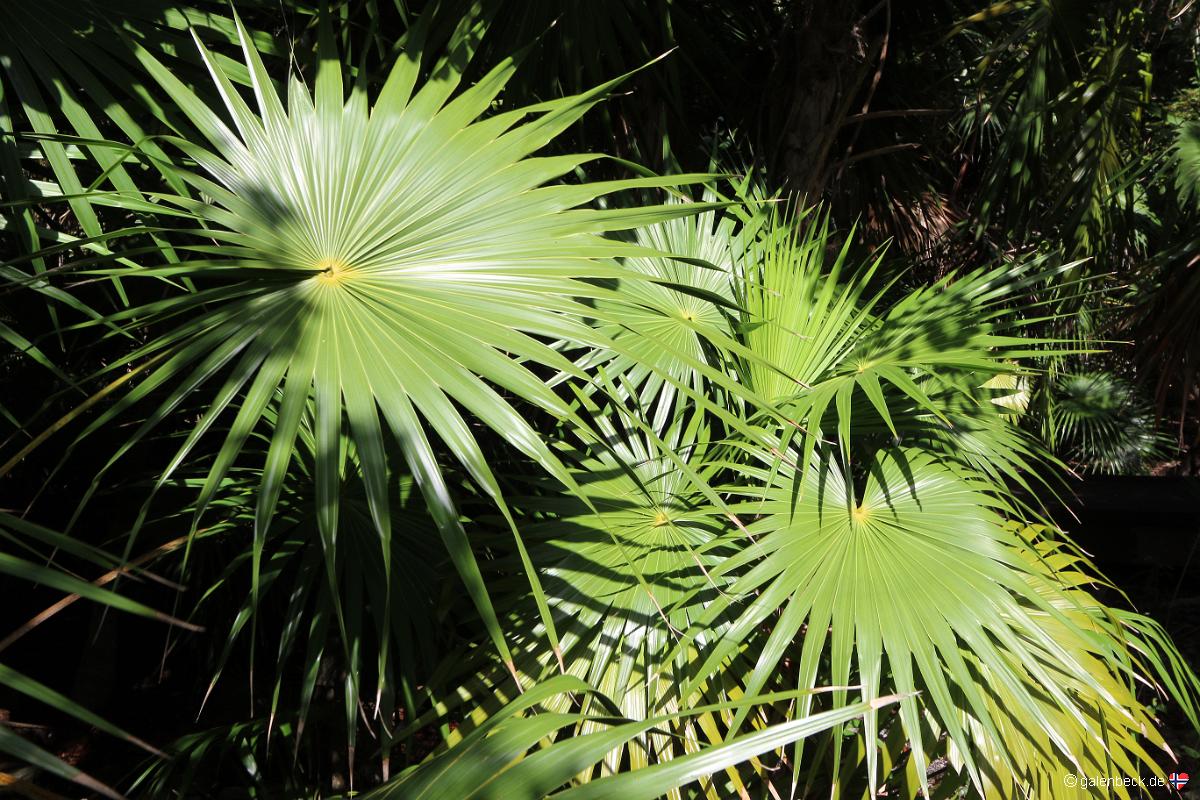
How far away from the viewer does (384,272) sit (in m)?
1.28

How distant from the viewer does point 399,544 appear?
1.78 m

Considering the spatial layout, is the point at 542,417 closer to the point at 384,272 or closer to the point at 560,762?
the point at 384,272

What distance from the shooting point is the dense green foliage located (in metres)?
1.07

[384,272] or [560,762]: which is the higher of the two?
[384,272]

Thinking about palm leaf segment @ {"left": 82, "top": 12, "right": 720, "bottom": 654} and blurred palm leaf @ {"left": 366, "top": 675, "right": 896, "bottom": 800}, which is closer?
blurred palm leaf @ {"left": 366, "top": 675, "right": 896, "bottom": 800}

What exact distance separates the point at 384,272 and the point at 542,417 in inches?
47.7

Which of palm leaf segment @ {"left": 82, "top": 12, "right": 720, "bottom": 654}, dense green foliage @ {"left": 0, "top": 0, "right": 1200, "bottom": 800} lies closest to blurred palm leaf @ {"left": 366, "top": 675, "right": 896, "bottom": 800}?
dense green foliage @ {"left": 0, "top": 0, "right": 1200, "bottom": 800}

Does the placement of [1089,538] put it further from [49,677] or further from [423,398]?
[49,677]

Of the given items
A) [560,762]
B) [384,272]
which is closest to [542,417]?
[384,272]

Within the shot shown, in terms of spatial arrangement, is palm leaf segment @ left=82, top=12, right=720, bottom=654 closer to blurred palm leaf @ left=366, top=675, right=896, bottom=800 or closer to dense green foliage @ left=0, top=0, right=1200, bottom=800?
dense green foliage @ left=0, top=0, right=1200, bottom=800

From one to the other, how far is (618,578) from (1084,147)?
79.2 inches

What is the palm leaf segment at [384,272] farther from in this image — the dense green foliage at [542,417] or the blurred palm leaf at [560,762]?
the blurred palm leaf at [560,762]

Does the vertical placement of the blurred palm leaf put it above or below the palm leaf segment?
below

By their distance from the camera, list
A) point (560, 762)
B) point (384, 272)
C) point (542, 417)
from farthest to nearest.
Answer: point (542, 417) < point (384, 272) < point (560, 762)
